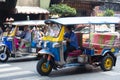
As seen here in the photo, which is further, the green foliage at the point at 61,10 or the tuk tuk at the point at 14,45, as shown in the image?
the green foliage at the point at 61,10

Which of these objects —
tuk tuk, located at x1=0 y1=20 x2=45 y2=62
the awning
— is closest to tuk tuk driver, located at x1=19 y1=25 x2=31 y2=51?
tuk tuk, located at x1=0 y1=20 x2=45 y2=62

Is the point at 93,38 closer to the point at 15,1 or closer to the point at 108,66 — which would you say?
the point at 108,66

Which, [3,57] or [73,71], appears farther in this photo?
[3,57]

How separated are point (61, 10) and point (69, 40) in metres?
13.9

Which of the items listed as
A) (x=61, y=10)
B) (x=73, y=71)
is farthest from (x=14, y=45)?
(x=61, y=10)

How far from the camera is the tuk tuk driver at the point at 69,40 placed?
12883 millimetres

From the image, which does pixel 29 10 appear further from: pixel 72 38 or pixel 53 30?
pixel 72 38

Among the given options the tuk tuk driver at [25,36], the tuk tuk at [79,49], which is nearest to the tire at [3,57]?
the tuk tuk driver at [25,36]

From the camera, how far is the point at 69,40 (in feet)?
42.3

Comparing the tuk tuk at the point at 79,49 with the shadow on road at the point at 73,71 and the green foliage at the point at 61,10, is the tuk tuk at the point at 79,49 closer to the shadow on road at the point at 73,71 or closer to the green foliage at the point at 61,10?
the shadow on road at the point at 73,71

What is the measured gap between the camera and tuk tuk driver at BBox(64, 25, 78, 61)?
12.9 meters

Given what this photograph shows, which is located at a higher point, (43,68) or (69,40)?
(69,40)

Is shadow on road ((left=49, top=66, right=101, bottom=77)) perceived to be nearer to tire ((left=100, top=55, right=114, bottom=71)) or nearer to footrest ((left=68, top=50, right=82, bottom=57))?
tire ((left=100, top=55, right=114, bottom=71))

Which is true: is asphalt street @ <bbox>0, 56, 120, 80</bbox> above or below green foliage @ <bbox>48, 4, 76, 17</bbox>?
below
